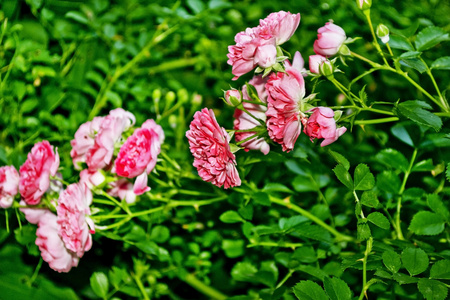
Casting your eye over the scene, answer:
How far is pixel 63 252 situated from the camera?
703 millimetres

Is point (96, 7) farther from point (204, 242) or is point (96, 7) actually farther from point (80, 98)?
point (204, 242)

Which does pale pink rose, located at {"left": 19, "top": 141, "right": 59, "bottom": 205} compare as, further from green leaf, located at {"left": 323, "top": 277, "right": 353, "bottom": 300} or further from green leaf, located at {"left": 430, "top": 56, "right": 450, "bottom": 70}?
green leaf, located at {"left": 430, "top": 56, "right": 450, "bottom": 70}

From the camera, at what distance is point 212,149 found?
563 millimetres

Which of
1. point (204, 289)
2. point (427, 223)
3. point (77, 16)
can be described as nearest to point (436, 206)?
point (427, 223)

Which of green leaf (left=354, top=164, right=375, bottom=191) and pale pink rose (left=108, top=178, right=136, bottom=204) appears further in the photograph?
pale pink rose (left=108, top=178, right=136, bottom=204)

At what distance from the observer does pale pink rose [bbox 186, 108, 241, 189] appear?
0.55m

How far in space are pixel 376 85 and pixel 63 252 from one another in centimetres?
76

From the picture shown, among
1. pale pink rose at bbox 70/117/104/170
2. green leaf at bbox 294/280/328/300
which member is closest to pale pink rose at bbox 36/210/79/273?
pale pink rose at bbox 70/117/104/170

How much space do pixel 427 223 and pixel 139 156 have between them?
374 millimetres

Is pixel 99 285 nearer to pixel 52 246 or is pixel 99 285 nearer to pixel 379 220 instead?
pixel 52 246

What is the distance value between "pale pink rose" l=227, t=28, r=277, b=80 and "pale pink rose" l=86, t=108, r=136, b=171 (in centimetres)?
19

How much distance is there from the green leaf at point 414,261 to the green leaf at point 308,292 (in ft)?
0.31

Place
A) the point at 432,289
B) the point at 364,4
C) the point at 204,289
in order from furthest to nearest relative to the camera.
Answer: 1. the point at 204,289
2. the point at 364,4
3. the point at 432,289

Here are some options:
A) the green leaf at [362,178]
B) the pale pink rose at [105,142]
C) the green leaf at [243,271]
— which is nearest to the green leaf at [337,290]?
the green leaf at [362,178]
